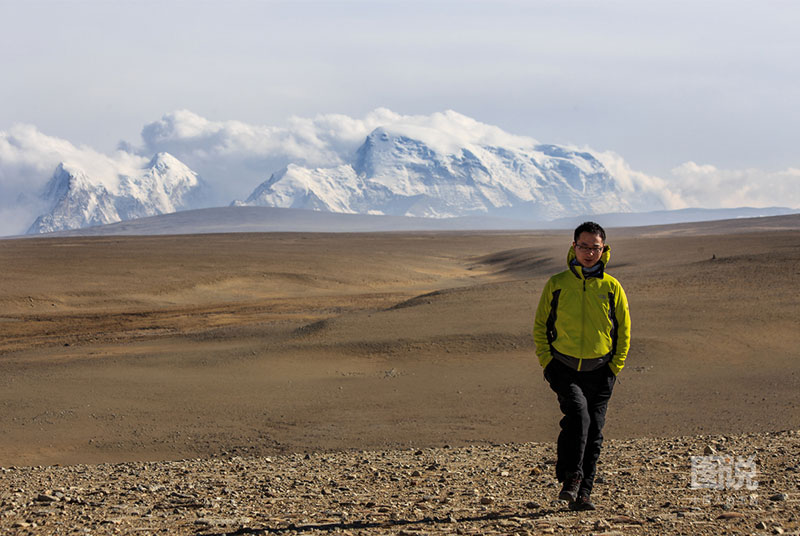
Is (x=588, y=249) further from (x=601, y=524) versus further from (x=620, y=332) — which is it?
(x=601, y=524)

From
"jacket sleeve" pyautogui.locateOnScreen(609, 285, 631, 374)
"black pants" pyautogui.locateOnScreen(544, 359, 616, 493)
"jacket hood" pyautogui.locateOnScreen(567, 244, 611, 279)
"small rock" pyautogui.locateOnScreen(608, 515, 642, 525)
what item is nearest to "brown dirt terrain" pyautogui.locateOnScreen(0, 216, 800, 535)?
"small rock" pyautogui.locateOnScreen(608, 515, 642, 525)

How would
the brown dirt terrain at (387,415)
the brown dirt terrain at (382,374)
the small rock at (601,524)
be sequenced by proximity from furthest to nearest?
the brown dirt terrain at (382,374)
the brown dirt terrain at (387,415)
the small rock at (601,524)

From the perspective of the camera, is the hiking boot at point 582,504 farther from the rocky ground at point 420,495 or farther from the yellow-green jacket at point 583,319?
the yellow-green jacket at point 583,319

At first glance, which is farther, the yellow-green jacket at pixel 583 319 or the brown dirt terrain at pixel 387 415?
the brown dirt terrain at pixel 387 415

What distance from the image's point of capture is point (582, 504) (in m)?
6.13

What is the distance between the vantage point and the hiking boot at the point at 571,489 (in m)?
6.11

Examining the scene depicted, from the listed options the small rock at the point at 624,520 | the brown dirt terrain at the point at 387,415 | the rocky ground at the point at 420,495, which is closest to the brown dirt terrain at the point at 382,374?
the brown dirt terrain at the point at 387,415

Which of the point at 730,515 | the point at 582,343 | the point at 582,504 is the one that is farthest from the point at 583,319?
the point at 730,515

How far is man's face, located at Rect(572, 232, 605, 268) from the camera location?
6086 millimetres

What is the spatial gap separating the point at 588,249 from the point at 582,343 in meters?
0.67

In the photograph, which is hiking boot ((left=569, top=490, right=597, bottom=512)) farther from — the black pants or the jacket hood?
the jacket hood

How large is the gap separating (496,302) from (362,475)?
1491cm

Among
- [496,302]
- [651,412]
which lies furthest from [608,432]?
[496,302]

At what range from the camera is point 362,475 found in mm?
8133
